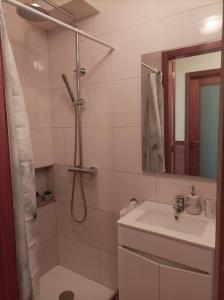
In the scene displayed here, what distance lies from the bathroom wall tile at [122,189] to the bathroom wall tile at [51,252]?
665 mm

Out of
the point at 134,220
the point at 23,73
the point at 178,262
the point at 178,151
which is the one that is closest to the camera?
the point at 178,262

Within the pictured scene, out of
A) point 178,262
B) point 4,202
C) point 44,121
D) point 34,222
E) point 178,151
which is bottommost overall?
point 178,262

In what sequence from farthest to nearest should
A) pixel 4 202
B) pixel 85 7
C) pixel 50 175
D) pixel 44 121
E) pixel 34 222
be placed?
1. pixel 50 175
2. pixel 44 121
3. pixel 85 7
4. pixel 34 222
5. pixel 4 202

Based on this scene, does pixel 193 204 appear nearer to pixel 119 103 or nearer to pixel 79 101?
pixel 119 103

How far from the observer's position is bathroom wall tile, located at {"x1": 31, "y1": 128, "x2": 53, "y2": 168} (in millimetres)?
1947

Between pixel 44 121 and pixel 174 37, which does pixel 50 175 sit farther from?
pixel 174 37

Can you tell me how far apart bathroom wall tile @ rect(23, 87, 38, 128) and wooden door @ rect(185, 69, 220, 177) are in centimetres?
121

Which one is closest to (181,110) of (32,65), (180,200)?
(180,200)

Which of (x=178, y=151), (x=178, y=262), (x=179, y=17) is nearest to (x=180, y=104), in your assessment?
(x=178, y=151)

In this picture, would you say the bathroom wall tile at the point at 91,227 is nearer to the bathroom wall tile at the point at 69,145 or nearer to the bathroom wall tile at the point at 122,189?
the bathroom wall tile at the point at 122,189

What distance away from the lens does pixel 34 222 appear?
1056mm

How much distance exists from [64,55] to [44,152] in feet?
2.73

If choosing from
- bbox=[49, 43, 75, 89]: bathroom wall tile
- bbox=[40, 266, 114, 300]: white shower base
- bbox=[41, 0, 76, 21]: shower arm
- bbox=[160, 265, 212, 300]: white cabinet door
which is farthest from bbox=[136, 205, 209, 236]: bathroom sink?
bbox=[41, 0, 76, 21]: shower arm

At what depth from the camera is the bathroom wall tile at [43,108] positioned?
1967 mm
